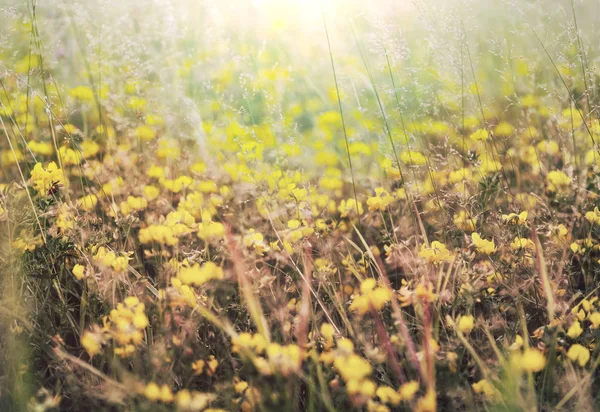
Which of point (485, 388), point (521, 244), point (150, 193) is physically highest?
point (150, 193)

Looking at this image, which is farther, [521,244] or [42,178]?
[42,178]

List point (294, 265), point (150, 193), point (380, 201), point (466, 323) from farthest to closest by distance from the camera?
point (150, 193) < point (380, 201) < point (294, 265) < point (466, 323)

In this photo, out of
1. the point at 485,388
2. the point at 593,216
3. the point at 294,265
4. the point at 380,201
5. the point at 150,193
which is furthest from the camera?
the point at 150,193

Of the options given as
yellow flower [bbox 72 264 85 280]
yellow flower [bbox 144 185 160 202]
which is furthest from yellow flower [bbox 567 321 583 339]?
yellow flower [bbox 144 185 160 202]

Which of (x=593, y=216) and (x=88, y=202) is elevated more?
(x=88, y=202)

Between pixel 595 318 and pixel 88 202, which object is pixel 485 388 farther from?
pixel 88 202

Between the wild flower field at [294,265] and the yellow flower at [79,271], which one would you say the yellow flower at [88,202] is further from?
the yellow flower at [79,271]

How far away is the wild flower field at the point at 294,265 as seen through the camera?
1146 mm

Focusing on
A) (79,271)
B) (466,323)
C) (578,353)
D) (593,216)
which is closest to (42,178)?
(79,271)

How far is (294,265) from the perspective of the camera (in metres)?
1.40

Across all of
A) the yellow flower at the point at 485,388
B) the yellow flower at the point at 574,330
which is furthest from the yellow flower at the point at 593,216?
the yellow flower at the point at 485,388

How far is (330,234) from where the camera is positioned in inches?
67.7

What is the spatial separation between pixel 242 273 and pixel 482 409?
60 centimetres

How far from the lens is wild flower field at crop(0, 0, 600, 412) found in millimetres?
1146
